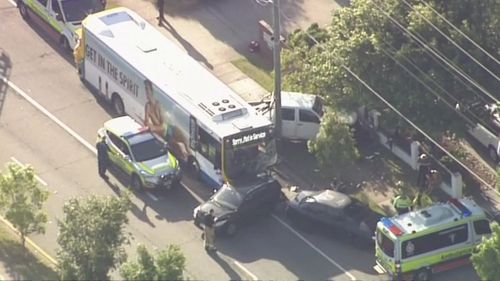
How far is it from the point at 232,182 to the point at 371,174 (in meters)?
5.62

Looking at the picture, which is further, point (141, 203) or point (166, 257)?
point (141, 203)

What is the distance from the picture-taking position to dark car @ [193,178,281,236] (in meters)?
43.8

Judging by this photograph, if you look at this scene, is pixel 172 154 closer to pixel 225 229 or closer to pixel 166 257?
pixel 225 229

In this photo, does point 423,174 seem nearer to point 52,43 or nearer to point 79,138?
point 79,138

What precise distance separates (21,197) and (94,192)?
563cm

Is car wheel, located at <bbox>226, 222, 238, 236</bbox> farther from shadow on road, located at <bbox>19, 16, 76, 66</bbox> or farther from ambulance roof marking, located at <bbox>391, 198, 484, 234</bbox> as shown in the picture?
shadow on road, located at <bbox>19, 16, 76, 66</bbox>

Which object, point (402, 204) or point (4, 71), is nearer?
point (402, 204)

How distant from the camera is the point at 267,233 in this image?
4450 centimetres

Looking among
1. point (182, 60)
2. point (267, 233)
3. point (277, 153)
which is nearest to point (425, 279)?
point (267, 233)

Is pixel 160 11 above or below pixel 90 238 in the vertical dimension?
below

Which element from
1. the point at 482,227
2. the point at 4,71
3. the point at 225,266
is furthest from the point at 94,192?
the point at 482,227

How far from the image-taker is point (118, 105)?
5041cm

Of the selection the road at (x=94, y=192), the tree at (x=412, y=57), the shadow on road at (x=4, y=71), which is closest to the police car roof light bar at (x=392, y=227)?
the road at (x=94, y=192)

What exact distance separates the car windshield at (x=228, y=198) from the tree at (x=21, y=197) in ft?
19.5
